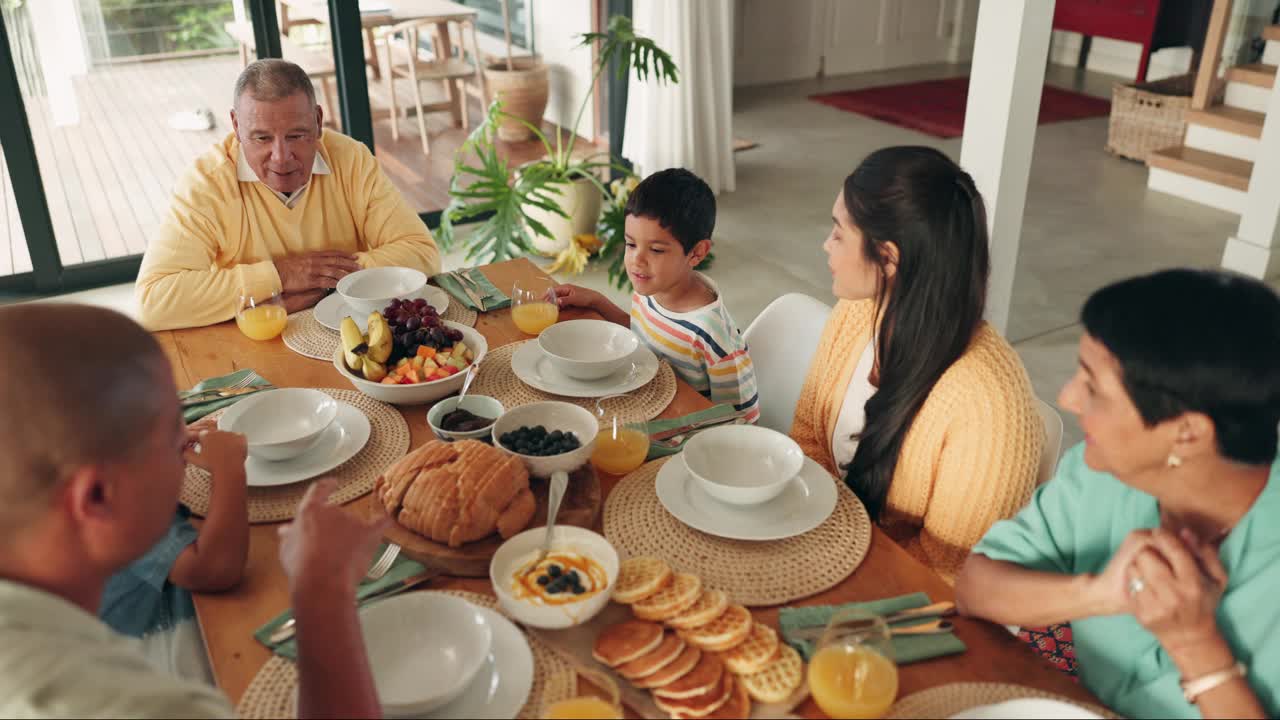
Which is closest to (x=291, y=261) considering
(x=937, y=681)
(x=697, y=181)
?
(x=697, y=181)

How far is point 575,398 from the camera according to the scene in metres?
1.88

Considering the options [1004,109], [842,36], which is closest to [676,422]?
[1004,109]

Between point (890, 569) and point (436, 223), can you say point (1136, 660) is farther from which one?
point (436, 223)

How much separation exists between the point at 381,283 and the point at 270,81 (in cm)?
53

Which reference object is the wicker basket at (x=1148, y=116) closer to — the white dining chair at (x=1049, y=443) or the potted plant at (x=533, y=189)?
the potted plant at (x=533, y=189)

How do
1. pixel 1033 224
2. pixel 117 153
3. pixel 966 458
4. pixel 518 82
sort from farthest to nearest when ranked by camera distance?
1. pixel 1033 224
2. pixel 518 82
3. pixel 117 153
4. pixel 966 458

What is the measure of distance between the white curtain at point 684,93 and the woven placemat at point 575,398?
311 centimetres

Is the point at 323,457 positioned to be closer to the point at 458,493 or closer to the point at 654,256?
the point at 458,493

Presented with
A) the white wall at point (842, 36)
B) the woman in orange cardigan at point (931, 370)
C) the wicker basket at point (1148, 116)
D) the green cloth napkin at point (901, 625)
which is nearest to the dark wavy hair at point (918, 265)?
the woman in orange cardigan at point (931, 370)

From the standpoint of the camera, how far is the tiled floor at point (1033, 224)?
13.8ft

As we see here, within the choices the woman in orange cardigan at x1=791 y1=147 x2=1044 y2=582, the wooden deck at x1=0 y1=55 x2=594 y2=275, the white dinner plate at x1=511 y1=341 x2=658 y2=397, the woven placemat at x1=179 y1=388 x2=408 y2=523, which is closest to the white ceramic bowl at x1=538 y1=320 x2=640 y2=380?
the white dinner plate at x1=511 y1=341 x2=658 y2=397

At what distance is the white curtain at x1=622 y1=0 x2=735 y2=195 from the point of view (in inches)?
195

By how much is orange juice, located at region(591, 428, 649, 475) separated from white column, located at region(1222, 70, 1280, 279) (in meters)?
3.78

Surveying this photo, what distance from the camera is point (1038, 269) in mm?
4617
